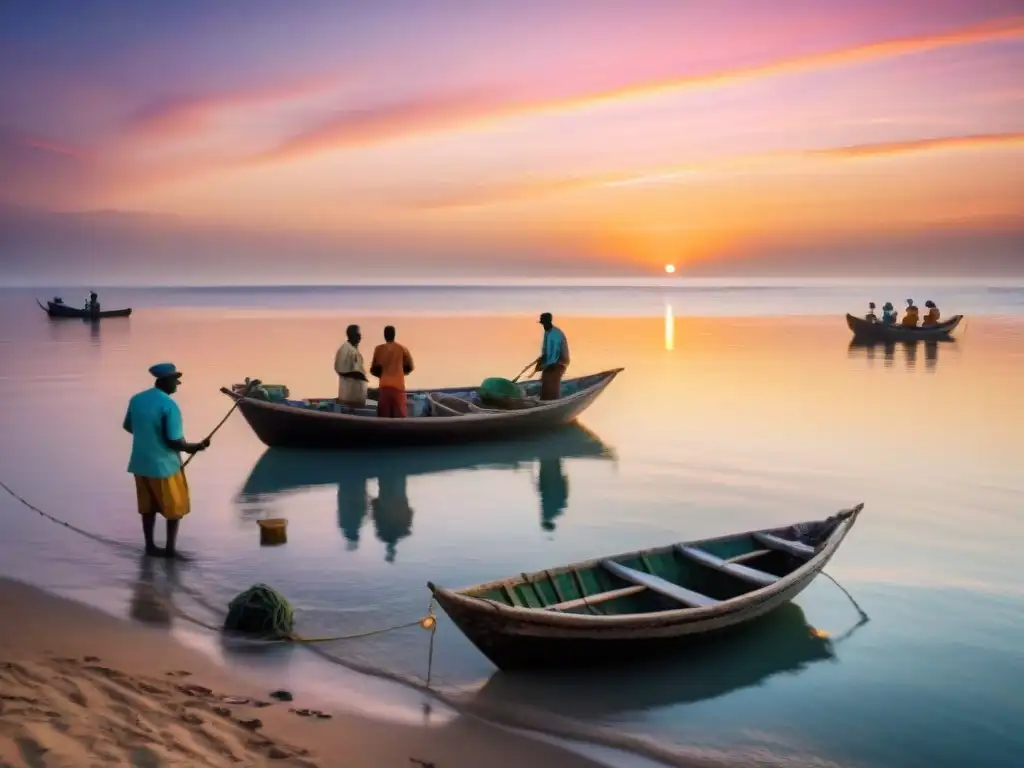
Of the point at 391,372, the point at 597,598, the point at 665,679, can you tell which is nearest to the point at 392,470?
the point at 391,372

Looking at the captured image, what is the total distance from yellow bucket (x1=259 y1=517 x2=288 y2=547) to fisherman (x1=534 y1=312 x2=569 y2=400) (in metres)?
6.73

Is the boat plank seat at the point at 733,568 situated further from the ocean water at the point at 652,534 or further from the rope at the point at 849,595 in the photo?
the rope at the point at 849,595

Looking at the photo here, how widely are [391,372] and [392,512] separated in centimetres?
281

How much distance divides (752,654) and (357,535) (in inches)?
196

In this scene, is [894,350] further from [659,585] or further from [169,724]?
[169,724]

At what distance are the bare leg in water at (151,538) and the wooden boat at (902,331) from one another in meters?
33.3

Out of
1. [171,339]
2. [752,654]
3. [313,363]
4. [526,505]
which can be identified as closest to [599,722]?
[752,654]

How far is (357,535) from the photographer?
33.6 ft

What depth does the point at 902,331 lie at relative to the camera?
1417 inches

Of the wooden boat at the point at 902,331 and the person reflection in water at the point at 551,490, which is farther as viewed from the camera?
the wooden boat at the point at 902,331

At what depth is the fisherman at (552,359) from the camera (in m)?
15.7

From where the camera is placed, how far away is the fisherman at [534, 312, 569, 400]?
616 inches

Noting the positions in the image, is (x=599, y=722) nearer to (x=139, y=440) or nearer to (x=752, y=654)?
(x=752, y=654)

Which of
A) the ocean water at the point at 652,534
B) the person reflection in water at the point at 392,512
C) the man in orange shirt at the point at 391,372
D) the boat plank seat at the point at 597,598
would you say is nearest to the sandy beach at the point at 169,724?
the ocean water at the point at 652,534
